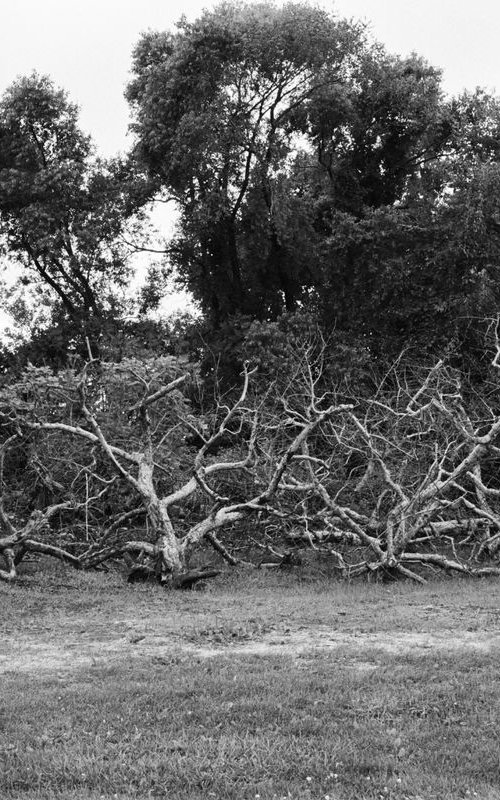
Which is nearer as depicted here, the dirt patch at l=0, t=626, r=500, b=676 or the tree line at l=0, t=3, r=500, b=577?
the dirt patch at l=0, t=626, r=500, b=676

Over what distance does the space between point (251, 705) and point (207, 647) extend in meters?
2.20

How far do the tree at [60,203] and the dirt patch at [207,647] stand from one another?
1741cm

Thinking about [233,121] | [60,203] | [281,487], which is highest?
[233,121]

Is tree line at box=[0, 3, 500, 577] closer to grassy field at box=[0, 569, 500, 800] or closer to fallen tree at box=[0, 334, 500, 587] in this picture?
fallen tree at box=[0, 334, 500, 587]

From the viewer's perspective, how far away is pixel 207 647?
7.48m

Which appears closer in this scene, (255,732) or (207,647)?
(255,732)

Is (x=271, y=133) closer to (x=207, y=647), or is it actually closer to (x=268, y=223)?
(x=268, y=223)

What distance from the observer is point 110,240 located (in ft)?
85.3

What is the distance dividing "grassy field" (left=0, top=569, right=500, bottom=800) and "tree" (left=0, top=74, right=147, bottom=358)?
56.3 ft

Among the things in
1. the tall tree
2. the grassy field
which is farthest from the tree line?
the grassy field

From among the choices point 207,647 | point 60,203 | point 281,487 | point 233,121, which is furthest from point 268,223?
point 207,647

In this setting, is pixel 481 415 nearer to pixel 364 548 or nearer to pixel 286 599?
pixel 364 548

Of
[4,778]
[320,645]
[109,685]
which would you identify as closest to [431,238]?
[320,645]

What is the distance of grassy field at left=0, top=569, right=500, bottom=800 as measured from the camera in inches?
169
